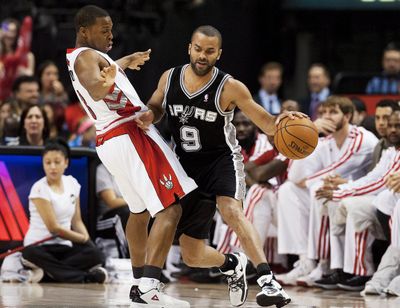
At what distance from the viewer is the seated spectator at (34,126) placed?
42.1 ft

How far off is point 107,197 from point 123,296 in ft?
7.86

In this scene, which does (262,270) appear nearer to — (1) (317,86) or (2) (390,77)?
(2) (390,77)

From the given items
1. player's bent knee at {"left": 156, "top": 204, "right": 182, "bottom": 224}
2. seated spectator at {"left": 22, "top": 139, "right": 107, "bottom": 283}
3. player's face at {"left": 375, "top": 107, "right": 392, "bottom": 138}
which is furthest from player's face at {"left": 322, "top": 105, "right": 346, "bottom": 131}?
player's bent knee at {"left": 156, "top": 204, "right": 182, "bottom": 224}

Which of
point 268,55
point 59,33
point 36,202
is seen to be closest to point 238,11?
point 268,55

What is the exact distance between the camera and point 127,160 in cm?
879

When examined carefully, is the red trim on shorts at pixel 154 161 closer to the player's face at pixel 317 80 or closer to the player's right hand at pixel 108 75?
the player's right hand at pixel 108 75

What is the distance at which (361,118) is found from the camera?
512 inches

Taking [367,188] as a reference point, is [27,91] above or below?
above

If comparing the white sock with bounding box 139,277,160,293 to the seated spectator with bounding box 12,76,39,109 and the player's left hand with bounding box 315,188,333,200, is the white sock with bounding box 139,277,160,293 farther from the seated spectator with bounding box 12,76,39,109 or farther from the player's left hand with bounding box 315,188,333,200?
the seated spectator with bounding box 12,76,39,109

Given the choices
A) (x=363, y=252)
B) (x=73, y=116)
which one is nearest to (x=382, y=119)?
(x=363, y=252)

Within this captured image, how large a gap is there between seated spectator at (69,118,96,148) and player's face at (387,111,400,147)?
13.1ft

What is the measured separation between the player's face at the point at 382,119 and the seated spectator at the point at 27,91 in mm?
4790

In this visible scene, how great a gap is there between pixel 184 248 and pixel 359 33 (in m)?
10.6

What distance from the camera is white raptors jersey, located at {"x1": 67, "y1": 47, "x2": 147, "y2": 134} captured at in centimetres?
877
